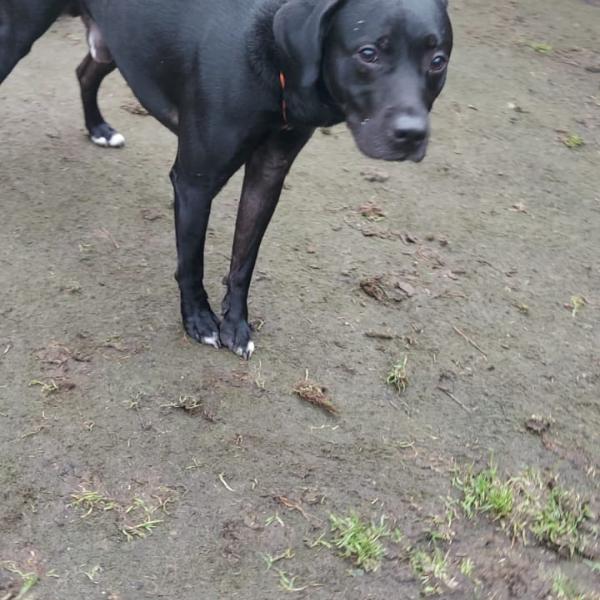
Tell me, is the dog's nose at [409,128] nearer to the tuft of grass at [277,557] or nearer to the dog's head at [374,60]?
the dog's head at [374,60]

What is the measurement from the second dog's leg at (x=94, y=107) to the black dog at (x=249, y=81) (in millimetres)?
605

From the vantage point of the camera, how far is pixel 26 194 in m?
3.59

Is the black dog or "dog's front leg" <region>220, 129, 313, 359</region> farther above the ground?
the black dog

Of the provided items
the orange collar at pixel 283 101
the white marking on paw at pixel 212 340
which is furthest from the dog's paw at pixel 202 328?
the orange collar at pixel 283 101

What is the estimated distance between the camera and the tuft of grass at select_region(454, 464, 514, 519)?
2492mm

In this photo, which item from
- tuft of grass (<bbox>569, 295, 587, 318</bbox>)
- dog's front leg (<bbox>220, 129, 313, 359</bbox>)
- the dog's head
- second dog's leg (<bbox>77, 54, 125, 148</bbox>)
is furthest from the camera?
second dog's leg (<bbox>77, 54, 125, 148</bbox>)

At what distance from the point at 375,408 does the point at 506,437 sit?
439 mm

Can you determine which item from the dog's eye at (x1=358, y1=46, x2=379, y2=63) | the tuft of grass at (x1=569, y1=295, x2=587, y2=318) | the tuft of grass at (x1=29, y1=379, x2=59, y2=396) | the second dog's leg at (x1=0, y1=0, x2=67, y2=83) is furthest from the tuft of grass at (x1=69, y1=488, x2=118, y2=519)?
the tuft of grass at (x1=569, y1=295, x2=587, y2=318)

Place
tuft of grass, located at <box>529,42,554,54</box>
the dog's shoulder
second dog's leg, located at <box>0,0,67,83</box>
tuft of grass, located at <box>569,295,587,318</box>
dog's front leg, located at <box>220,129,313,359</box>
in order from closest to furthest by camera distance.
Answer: the dog's shoulder → dog's front leg, located at <box>220,129,313,359</box> → second dog's leg, located at <box>0,0,67,83</box> → tuft of grass, located at <box>569,295,587,318</box> → tuft of grass, located at <box>529,42,554,54</box>

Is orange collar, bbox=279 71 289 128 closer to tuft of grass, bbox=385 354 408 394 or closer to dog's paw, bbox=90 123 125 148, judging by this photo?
tuft of grass, bbox=385 354 408 394

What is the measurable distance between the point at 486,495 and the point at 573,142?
2830 millimetres

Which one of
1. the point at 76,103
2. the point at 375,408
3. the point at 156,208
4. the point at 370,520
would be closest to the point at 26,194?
the point at 156,208

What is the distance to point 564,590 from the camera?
227cm

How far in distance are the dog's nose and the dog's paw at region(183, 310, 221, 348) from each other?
3.43ft
